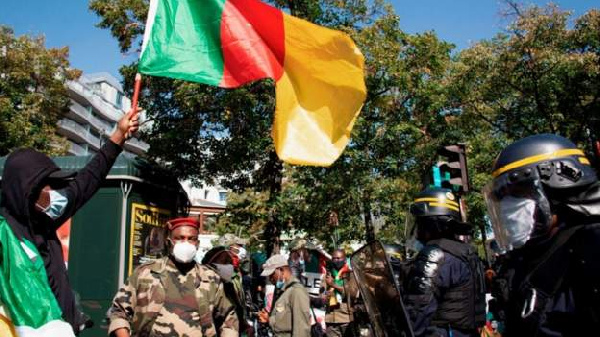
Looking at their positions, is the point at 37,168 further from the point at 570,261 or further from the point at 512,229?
the point at 570,261

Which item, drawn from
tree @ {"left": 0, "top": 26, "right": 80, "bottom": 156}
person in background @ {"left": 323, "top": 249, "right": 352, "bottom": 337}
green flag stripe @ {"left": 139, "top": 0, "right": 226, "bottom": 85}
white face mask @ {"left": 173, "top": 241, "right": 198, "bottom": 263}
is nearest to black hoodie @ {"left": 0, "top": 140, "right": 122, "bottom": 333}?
→ white face mask @ {"left": 173, "top": 241, "right": 198, "bottom": 263}

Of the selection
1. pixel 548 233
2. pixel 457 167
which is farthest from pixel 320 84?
pixel 457 167

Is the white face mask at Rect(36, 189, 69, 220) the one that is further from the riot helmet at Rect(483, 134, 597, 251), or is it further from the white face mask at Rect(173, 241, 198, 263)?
the riot helmet at Rect(483, 134, 597, 251)

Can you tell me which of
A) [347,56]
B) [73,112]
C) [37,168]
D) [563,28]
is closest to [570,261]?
[37,168]

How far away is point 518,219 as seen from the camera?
236 cm

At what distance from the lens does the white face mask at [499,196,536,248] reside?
7.59ft

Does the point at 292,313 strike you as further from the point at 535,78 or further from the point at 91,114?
the point at 91,114

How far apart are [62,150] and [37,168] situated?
24.5 metres

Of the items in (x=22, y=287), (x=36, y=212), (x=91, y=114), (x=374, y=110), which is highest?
(x=91, y=114)

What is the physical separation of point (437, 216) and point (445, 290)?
0.82 metres

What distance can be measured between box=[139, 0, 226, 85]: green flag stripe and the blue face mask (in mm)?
1728

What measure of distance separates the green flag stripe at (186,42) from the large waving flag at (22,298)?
242 centimetres

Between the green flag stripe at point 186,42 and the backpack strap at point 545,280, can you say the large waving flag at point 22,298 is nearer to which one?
the backpack strap at point 545,280

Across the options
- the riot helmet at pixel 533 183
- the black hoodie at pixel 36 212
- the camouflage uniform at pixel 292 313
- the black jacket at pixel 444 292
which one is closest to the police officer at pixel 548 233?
the riot helmet at pixel 533 183
